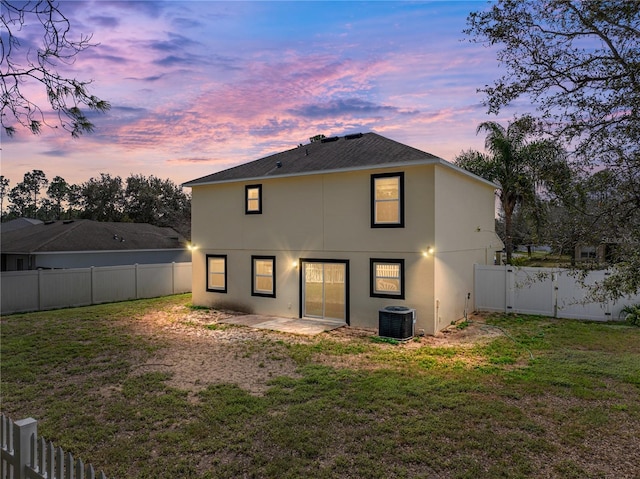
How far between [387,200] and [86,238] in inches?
793

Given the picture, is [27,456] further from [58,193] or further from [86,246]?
[58,193]

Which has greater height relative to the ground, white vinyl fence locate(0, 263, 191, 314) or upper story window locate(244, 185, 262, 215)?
upper story window locate(244, 185, 262, 215)

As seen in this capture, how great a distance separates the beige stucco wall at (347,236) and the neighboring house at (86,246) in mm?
9940

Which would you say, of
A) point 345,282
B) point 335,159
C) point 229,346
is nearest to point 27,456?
point 229,346

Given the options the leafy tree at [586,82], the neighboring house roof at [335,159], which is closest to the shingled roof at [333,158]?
the neighboring house roof at [335,159]

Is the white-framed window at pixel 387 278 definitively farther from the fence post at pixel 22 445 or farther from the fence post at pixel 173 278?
the fence post at pixel 173 278

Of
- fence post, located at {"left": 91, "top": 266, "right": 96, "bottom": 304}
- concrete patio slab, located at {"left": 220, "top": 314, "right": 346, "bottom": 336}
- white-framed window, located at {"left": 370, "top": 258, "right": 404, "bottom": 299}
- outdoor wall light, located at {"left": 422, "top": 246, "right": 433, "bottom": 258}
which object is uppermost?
outdoor wall light, located at {"left": 422, "top": 246, "right": 433, "bottom": 258}

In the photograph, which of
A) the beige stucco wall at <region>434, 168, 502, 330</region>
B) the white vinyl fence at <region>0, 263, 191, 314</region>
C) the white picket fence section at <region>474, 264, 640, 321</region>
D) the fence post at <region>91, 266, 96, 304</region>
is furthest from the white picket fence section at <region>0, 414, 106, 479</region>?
the fence post at <region>91, 266, 96, 304</region>

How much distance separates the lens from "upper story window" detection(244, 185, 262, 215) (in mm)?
15570

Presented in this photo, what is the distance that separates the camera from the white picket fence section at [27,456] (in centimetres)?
296

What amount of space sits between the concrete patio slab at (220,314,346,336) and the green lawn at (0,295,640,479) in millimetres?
2099

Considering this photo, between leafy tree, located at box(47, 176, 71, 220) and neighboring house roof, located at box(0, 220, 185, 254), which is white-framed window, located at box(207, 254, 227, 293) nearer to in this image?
neighboring house roof, located at box(0, 220, 185, 254)

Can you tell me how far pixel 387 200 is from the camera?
12.8 metres

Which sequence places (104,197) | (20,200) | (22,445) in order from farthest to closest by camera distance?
(20,200)
(104,197)
(22,445)
